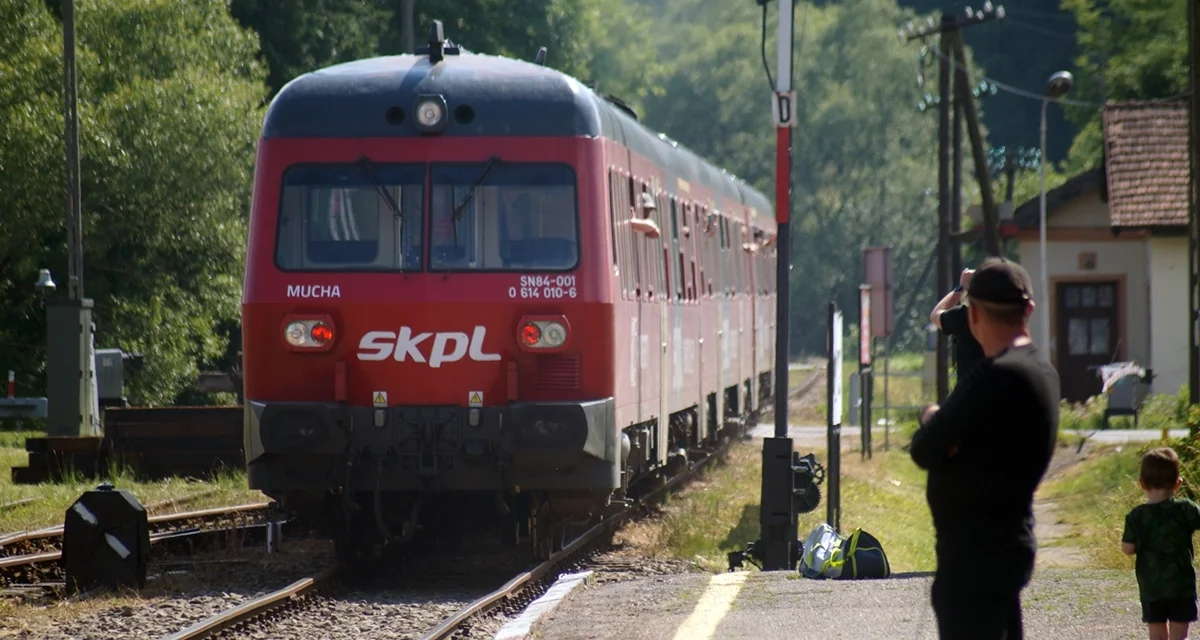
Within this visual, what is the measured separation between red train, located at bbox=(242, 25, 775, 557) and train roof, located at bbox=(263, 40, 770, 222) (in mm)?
13

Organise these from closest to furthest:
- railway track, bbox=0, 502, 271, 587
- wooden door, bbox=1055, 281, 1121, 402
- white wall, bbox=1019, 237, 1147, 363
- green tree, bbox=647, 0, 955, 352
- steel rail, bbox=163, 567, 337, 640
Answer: steel rail, bbox=163, 567, 337, 640 < railway track, bbox=0, 502, 271, 587 < white wall, bbox=1019, 237, 1147, 363 < wooden door, bbox=1055, 281, 1121, 402 < green tree, bbox=647, 0, 955, 352

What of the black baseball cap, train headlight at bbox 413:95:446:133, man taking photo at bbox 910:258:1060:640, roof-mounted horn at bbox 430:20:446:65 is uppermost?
roof-mounted horn at bbox 430:20:446:65

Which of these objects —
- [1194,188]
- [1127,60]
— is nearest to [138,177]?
[1194,188]

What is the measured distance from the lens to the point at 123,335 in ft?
98.6

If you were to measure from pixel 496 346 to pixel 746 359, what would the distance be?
11.8 metres

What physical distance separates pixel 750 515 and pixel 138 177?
16151 mm

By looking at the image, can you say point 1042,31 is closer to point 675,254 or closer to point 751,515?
point 751,515

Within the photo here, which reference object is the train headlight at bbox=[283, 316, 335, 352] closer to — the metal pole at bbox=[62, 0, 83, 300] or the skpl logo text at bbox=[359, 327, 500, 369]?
the skpl logo text at bbox=[359, 327, 500, 369]

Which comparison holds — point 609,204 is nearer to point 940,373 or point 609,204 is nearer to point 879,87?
point 940,373

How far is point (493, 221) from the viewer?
11.5m

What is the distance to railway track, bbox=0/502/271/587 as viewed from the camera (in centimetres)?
1195

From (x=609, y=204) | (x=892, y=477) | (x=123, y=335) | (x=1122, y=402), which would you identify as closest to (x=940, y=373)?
(x=1122, y=402)

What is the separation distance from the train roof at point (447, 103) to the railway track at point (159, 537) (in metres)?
3.22

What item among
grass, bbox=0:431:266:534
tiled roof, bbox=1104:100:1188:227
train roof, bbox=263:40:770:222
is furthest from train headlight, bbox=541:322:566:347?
tiled roof, bbox=1104:100:1188:227
